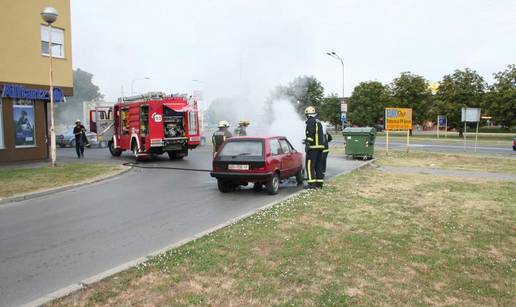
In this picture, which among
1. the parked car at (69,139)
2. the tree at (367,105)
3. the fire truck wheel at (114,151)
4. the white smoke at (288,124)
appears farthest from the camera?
the tree at (367,105)

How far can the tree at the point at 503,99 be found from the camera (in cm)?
4625

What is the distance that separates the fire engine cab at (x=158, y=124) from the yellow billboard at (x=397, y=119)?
10.3 metres

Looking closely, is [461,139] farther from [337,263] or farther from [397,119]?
[337,263]

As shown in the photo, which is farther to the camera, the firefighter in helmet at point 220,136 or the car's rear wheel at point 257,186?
the firefighter in helmet at point 220,136

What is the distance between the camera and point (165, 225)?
291 inches

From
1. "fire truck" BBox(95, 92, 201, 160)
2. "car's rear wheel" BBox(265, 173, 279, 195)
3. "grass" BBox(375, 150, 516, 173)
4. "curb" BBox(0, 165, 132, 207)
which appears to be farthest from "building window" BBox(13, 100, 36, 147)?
"grass" BBox(375, 150, 516, 173)

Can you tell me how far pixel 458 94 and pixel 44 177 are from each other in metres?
49.7

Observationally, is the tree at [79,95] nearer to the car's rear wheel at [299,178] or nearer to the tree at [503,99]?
the tree at [503,99]

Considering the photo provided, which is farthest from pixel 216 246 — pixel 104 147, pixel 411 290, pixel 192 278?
pixel 104 147

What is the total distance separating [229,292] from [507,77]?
54066mm

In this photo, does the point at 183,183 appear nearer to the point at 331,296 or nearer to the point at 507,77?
the point at 331,296

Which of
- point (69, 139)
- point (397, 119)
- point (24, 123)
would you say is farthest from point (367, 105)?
point (24, 123)

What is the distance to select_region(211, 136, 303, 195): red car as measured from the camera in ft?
33.4

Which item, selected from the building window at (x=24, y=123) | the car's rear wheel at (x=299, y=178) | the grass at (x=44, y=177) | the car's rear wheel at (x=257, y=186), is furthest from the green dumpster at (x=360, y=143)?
the building window at (x=24, y=123)
